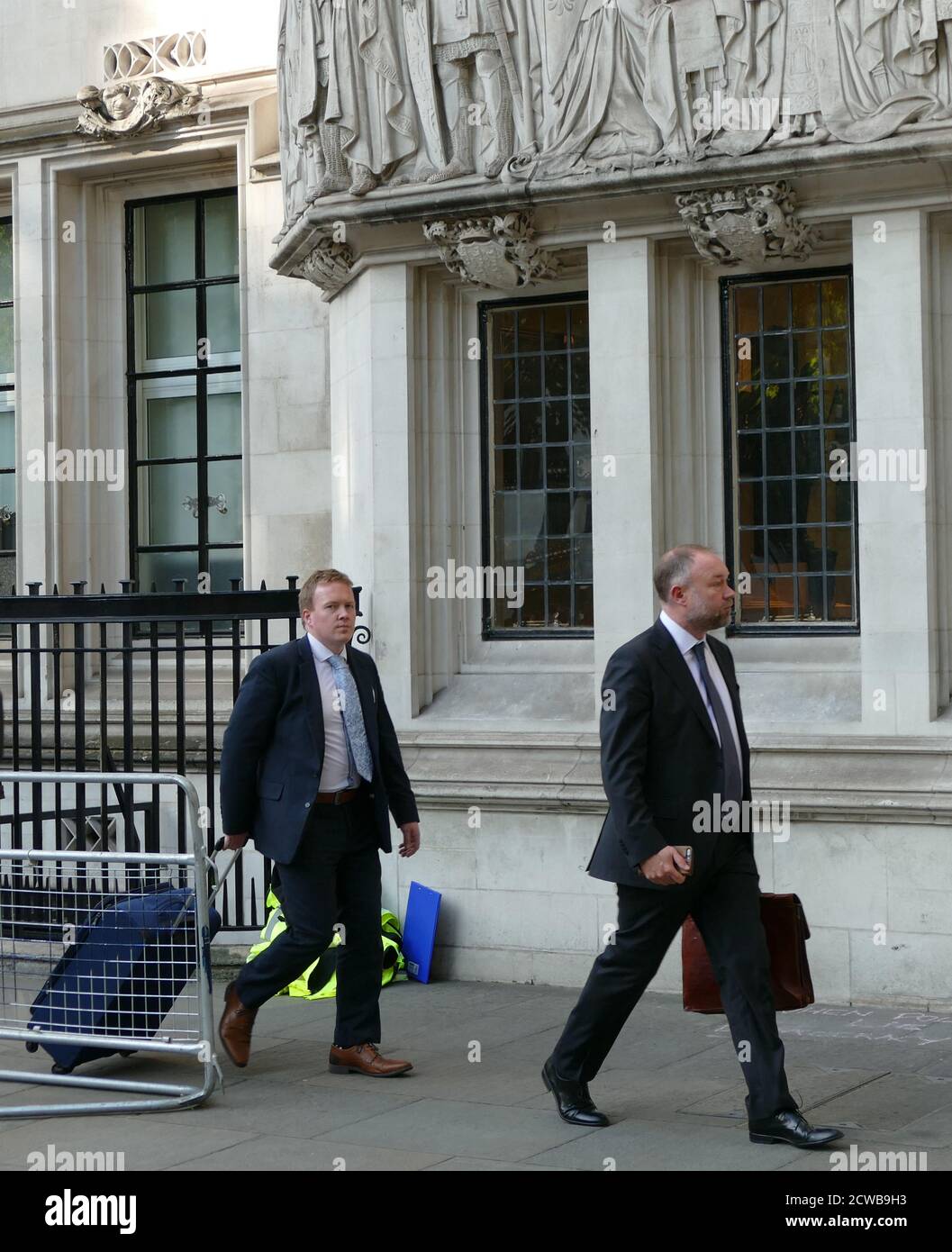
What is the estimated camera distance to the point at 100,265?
12297 millimetres

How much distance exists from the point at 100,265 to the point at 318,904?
22.7 feet

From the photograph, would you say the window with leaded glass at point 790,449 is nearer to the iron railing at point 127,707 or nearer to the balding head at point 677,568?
the iron railing at point 127,707

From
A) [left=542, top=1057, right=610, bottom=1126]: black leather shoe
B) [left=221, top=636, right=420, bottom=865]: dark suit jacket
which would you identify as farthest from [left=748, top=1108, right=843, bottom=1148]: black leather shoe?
[left=221, top=636, right=420, bottom=865]: dark suit jacket

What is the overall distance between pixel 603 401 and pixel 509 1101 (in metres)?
3.98

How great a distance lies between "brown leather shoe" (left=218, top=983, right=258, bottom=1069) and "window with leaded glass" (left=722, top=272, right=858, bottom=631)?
3636 millimetres

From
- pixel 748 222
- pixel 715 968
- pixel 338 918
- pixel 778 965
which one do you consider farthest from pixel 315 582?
pixel 748 222

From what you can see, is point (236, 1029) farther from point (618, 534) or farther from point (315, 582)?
point (618, 534)

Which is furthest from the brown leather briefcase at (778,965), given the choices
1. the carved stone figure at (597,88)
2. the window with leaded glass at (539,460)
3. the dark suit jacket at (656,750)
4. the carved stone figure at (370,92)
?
the carved stone figure at (370,92)

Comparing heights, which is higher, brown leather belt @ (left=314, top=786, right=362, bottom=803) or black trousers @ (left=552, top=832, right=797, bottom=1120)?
brown leather belt @ (left=314, top=786, right=362, bottom=803)

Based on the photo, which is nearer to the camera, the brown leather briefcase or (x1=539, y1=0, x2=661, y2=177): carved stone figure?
the brown leather briefcase

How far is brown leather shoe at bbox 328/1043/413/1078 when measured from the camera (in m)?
6.89

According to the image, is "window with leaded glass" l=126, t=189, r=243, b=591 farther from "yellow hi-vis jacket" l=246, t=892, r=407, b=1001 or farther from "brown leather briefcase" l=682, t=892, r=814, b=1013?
"brown leather briefcase" l=682, t=892, r=814, b=1013

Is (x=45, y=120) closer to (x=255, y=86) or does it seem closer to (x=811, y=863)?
(x=255, y=86)

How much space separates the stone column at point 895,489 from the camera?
8.27 metres
